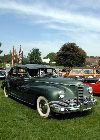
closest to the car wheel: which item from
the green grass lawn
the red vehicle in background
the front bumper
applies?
the green grass lawn

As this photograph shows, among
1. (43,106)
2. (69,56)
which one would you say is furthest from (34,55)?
(43,106)

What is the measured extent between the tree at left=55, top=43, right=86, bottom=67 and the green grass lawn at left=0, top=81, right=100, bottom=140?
3899 cm

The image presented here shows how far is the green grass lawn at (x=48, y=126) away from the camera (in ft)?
11.0

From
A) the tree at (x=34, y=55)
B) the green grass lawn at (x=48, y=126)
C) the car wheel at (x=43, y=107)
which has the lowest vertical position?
the green grass lawn at (x=48, y=126)

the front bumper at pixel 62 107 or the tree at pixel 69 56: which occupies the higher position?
the tree at pixel 69 56

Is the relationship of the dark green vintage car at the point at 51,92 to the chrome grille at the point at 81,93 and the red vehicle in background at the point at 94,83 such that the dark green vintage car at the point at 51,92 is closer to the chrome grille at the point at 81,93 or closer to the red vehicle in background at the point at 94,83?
the chrome grille at the point at 81,93

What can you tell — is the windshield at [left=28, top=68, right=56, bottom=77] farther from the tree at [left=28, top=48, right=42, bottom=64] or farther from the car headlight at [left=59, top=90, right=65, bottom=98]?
the tree at [left=28, top=48, right=42, bottom=64]

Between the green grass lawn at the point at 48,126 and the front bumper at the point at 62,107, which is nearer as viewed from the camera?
the green grass lawn at the point at 48,126

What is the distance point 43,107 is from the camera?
4578 millimetres

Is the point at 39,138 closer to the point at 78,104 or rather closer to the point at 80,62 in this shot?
the point at 78,104

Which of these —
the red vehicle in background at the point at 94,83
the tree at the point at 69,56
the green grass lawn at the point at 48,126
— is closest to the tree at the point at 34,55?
the tree at the point at 69,56

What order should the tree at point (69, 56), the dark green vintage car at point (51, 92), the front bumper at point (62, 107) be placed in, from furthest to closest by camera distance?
the tree at point (69, 56)
the dark green vintage car at point (51, 92)
the front bumper at point (62, 107)

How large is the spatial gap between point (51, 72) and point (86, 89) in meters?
1.68

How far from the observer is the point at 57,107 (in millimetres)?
4098
